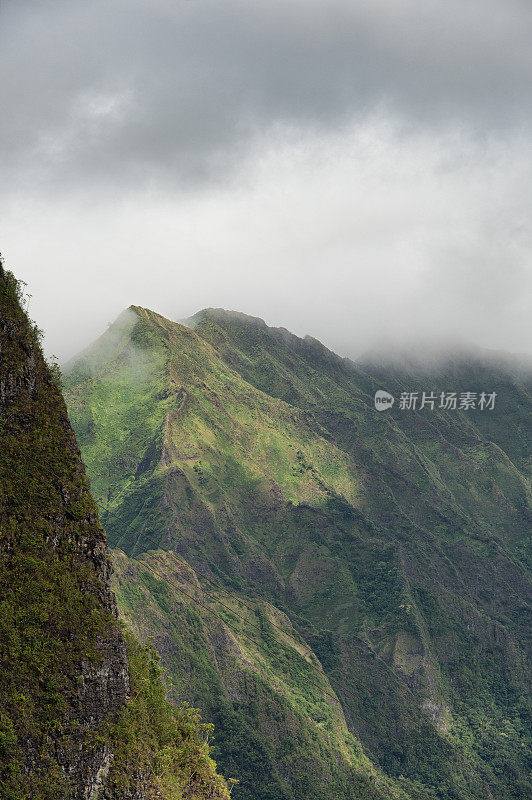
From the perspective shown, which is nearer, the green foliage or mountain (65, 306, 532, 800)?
the green foliage

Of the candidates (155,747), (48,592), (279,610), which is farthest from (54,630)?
(279,610)

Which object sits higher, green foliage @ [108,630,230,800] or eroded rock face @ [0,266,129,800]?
eroded rock face @ [0,266,129,800]

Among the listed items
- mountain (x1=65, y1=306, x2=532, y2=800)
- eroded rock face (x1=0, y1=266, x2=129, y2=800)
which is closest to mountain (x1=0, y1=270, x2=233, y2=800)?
eroded rock face (x1=0, y1=266, x2=129, y2=800)

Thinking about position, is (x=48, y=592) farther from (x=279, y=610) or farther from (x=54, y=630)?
(x=279, y=610)

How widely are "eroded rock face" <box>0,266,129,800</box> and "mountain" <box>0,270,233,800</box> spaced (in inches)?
2.0

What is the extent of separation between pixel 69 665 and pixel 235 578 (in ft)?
424

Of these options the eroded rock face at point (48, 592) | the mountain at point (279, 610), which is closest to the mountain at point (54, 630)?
the eroded rock face at point (48, 592)

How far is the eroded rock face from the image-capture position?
3092 cm

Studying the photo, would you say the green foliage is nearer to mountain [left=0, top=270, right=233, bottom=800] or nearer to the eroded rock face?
mountain [left=0, top=270, right=233, bottom=800]

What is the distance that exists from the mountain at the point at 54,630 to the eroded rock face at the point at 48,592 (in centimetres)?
5

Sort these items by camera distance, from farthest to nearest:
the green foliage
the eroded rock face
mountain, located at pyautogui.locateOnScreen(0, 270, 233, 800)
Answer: the green foliage, the eroded rock face, mountain, located at pyautogui.locateOnScreen(0, 270, 233, 800)

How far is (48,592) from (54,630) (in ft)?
5.75

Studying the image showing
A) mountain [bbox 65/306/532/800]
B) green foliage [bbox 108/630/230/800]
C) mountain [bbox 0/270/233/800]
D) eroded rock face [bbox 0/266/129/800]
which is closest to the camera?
mountain [bbox 0/270/233/800]

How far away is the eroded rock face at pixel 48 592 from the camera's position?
30.9 metres
